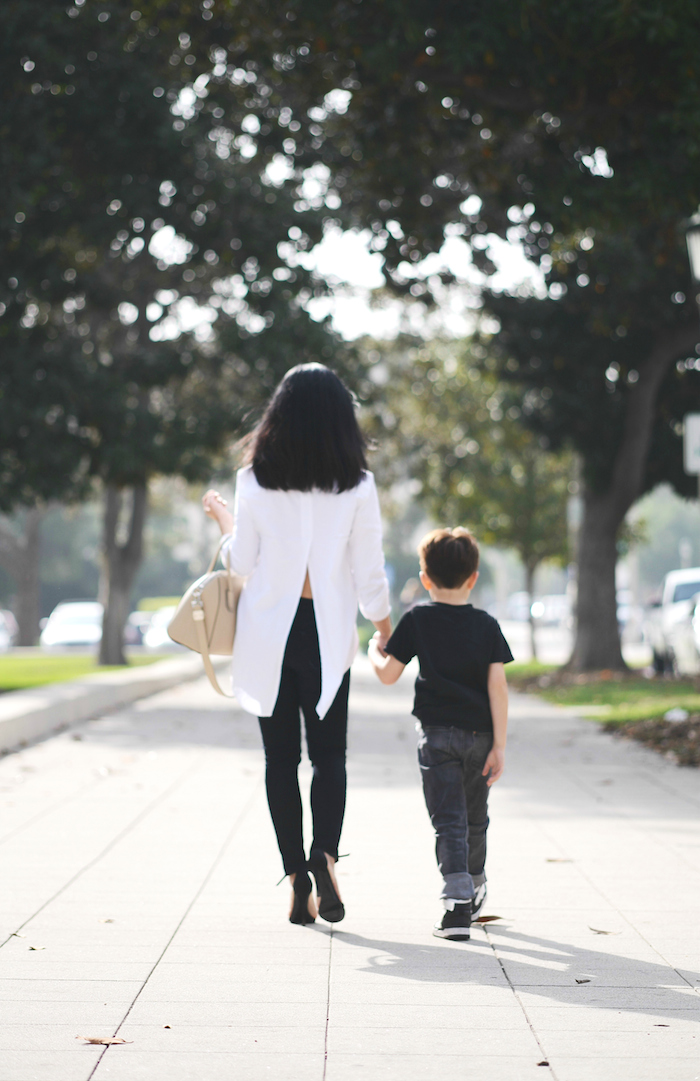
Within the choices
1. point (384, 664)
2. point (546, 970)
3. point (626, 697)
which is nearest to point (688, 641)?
point (626, 697)

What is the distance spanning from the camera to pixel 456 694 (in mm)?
4844

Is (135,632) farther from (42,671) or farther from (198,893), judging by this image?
(198,893)

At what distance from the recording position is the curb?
10.9m

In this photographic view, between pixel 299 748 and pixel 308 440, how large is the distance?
1139mm

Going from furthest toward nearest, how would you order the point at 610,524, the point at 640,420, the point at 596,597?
the point at 596,597, the point at 610,524, the point at 640,420

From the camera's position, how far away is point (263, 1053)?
340cm

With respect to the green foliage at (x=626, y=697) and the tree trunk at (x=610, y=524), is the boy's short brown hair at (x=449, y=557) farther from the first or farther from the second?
the tree trunk at (x=610, y=524)

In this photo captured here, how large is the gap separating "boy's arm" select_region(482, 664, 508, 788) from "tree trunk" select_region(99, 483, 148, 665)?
20.6 m

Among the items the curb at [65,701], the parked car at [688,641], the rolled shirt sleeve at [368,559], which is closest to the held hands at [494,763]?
the rolled shirt sleeve at [368,559]

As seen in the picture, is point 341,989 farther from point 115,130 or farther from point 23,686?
point 115,130

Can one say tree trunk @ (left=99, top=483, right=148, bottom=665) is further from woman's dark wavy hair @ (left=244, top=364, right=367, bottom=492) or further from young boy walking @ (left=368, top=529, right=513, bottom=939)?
young boy walking @ (left=368, top=529, right=513, bottom=939)

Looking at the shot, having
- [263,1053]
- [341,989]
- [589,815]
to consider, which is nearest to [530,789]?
[589,815]

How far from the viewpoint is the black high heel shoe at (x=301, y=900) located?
4906 mm

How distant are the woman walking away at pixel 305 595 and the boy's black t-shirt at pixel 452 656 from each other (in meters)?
0.12
